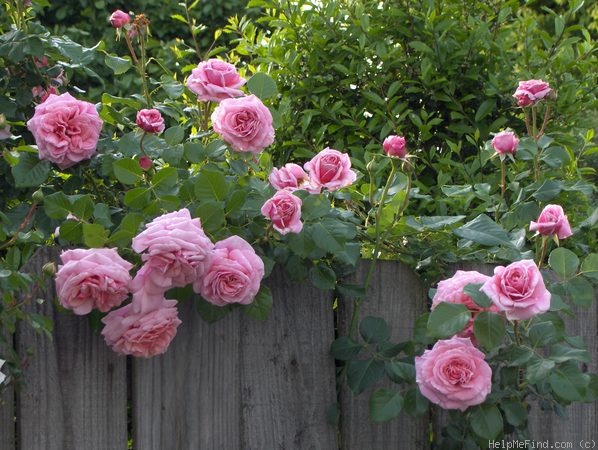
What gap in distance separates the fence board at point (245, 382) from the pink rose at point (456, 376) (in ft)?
0.91

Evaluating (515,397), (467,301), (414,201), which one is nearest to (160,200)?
(467,301)

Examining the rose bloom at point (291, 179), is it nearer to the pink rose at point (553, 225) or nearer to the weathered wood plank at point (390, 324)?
the weathered wood plank at point (390, 324)

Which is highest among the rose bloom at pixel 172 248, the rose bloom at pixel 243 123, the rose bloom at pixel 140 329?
the rose bloom at pixel 243 123

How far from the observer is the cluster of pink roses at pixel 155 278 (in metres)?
1.60

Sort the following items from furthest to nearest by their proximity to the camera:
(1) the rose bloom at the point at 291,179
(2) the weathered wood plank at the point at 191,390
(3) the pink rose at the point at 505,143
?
1. (3) the pink rose at the point at 505,143
2. (1) the rose bloom at the point at 291,179
3. (2) the weathered wood plank at the point at 191,390

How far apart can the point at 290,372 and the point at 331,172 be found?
17.1 inches

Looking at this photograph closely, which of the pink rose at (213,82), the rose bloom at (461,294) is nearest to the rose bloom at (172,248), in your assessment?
the pink rose at (213,82)

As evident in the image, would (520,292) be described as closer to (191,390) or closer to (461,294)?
(461,294)

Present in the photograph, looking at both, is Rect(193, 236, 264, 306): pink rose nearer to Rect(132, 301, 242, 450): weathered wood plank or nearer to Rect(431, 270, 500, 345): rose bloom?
Rect(132, 301, 242, 450): weathered wood plank

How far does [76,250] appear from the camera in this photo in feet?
5.35

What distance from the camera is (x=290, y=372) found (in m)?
1.99

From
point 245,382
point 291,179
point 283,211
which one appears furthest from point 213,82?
point 245,382

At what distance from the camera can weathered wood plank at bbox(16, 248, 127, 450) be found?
5.65 ft

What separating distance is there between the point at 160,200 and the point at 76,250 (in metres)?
0.23
